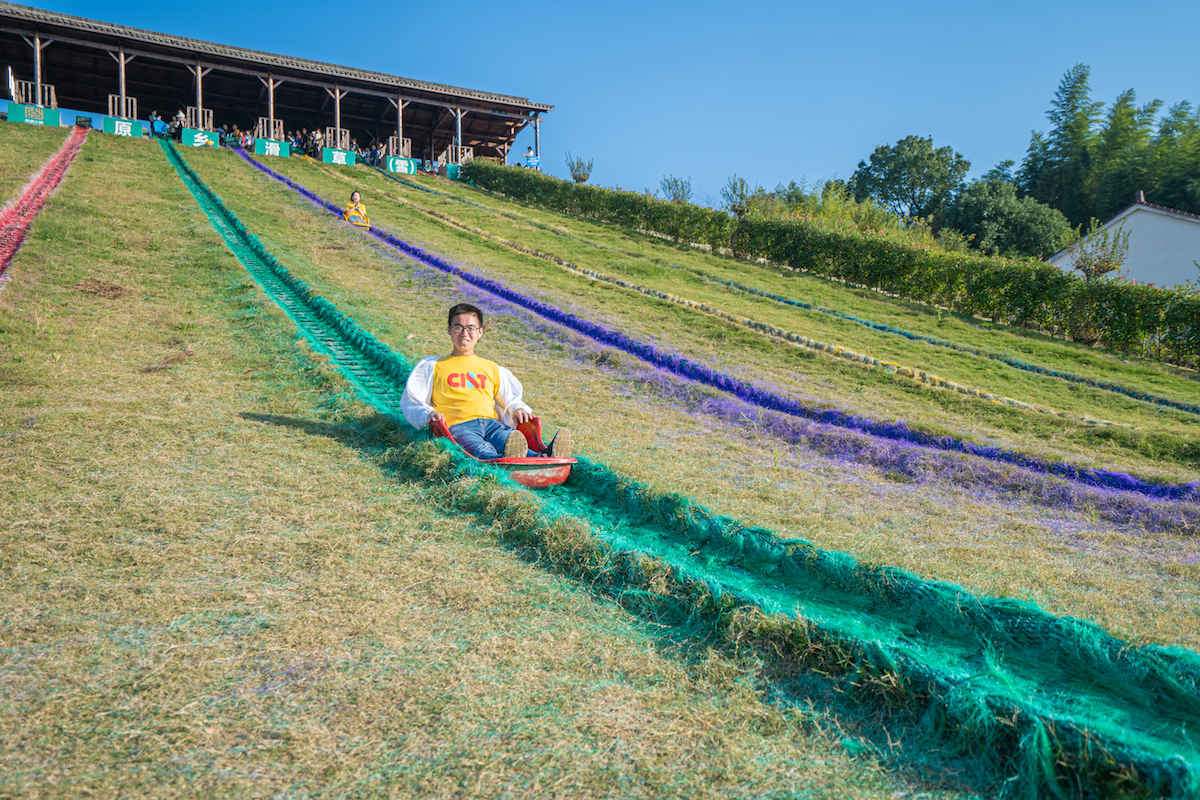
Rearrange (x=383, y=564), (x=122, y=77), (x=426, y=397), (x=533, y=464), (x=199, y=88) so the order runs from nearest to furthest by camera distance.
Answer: (x=383, y=564), (x=533, y=464), (x=426, y=397), (x=122, y=77), (x=199, y=88)

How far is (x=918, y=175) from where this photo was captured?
192 ft

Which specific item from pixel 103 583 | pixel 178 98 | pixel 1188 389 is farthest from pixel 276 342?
pixel 178 98

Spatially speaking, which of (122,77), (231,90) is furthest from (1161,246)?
(231,90)

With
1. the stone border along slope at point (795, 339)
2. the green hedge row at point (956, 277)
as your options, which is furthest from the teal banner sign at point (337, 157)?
the stone border along slope at point (795, 339)

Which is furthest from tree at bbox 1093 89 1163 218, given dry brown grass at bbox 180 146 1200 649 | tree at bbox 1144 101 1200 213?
dry brown grass at bbox 180 146 1200 649

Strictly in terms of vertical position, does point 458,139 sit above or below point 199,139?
above

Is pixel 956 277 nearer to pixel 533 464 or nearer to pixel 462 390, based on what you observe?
pixel 462 390

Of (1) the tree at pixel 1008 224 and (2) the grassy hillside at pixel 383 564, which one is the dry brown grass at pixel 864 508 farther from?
(1) the tree at pixel 1008 224

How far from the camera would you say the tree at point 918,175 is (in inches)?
2293

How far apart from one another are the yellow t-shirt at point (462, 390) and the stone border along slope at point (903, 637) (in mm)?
508

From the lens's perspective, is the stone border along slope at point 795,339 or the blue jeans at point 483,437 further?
the stone border along slope at point 795,339

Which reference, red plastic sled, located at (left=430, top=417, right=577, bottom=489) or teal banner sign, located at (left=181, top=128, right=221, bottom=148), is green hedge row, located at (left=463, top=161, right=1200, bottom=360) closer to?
red plastic sled, located at (left=430, top=417, right=577, bottom=489)

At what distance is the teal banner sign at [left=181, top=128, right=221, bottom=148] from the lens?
2788 cm

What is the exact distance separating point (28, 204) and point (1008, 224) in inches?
1515
